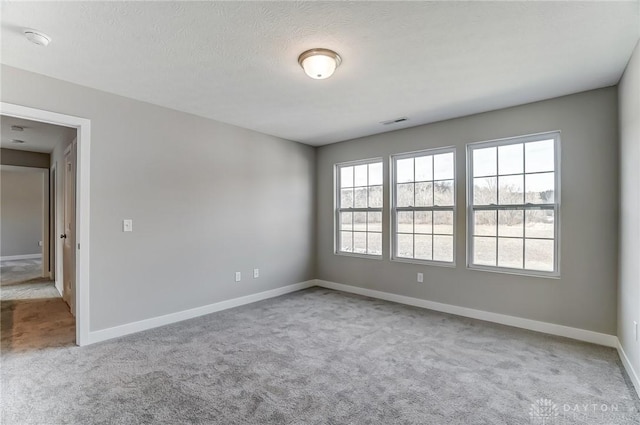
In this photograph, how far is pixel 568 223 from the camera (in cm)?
332

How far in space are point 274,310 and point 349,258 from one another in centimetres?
165

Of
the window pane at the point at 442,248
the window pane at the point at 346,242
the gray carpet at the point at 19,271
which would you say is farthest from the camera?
the gray carpet at the point at 19,271

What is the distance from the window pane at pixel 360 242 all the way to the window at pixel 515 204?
1.67 meters

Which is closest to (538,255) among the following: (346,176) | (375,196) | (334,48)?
(375,196)

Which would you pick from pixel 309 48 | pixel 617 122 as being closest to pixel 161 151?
pixel 309 48

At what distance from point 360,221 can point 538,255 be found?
2.51 metres

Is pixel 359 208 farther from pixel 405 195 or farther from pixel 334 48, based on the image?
pixel 334 48

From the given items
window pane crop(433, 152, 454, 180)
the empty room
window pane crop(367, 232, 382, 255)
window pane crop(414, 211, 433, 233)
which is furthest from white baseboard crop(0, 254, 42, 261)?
window pane crop(433, 152, 454, 180)

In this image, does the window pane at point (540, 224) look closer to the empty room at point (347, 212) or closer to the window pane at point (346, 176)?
the empty room at point (347, 212)

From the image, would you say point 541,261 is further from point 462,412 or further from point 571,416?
point 462,412

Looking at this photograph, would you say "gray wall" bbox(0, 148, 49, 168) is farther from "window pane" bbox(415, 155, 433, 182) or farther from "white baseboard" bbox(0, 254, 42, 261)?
"window pane" bbox(415, 155, 433, 182)

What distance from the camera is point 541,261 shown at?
11.5ft

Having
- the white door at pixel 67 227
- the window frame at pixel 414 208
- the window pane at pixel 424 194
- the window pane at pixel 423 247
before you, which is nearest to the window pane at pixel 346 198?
the window frame at pixel 414 208

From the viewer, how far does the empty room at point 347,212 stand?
210cm
